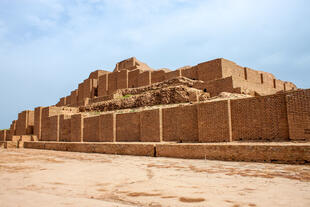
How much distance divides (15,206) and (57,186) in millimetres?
1236

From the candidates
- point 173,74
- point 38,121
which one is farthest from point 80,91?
point 173,74

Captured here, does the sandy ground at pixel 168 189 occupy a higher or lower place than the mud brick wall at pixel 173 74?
lower

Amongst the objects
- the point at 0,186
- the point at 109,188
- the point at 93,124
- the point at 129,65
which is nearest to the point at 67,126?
the point at 93,124

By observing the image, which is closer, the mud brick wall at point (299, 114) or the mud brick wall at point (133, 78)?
the mud brick wall at point (299, 114)

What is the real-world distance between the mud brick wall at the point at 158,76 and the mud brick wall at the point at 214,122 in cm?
1209

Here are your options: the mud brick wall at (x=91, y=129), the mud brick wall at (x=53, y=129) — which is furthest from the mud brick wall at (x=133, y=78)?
the mud brick wall at (x=91, y=129)

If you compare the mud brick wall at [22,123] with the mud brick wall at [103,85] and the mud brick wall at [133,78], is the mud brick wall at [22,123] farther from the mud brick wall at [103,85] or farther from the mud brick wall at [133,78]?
the mud brick wall at [133,78]

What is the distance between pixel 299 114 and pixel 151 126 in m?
6.22

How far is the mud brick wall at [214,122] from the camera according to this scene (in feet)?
26.3

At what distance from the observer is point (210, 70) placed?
16859 mm

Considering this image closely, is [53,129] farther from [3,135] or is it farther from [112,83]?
[3,135]

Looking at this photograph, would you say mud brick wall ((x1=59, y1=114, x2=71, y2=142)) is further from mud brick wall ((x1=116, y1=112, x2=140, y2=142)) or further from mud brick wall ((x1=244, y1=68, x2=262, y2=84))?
mud brick wall ((x1=244, y1=68, x2=262, y2=84))

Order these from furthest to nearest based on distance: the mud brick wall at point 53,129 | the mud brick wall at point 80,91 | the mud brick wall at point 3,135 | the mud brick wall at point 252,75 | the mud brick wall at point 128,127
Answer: the mud brick wall at point 80,91 → the mud brick wall at point 3,135 → the mud brick wall at point 252,75 → the mud brick wall at point 53,129 → the mud brick wall at point 128,127

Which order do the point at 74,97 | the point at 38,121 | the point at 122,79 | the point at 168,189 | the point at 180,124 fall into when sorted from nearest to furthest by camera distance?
the point at 168,189 → the point at 180,124 → the point at 38,121 → the point at 122,79 → the point at 74,97
